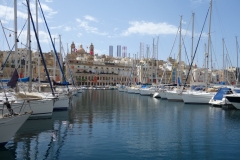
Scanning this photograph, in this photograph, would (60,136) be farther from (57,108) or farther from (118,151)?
(57,108)

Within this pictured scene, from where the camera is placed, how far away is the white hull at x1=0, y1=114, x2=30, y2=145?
11.7 metres

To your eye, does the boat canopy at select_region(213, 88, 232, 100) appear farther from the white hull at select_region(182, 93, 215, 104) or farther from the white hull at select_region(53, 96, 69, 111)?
the white hull at select_region(53, 96, 69, 111)

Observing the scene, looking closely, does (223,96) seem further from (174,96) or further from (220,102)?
(174,96)

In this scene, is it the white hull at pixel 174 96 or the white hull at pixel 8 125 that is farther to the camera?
the white hull at pixel 174 96

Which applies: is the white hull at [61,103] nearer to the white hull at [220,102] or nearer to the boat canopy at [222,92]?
the white hull at [220,102]

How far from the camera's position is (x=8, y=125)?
11.9 m

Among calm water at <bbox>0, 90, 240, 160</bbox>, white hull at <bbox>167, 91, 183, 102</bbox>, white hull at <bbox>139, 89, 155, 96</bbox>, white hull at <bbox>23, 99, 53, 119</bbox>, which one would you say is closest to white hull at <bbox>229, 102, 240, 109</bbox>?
calm water at <bbox>0, 90, 240, 160</bbox>

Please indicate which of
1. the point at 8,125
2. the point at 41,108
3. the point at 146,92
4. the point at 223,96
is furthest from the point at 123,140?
the point at 146,92

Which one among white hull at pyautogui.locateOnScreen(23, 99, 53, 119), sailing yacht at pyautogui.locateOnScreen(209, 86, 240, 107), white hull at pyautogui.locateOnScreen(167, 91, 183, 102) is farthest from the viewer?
white hull at pyautogui.locateOnScreen(167, 91, 183, 102)

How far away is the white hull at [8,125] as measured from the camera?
38.3 ft

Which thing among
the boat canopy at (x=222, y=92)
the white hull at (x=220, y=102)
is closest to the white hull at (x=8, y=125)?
the white hull at (x=220, y=102)

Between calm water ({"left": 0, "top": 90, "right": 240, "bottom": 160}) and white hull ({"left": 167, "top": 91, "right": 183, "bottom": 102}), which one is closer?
Result: calm water ({"left": 0, "top": 90, "right": 240, "bottom": 160})

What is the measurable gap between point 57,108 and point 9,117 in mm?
14806

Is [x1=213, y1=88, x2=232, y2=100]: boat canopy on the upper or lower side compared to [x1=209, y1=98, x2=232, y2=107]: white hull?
upper
